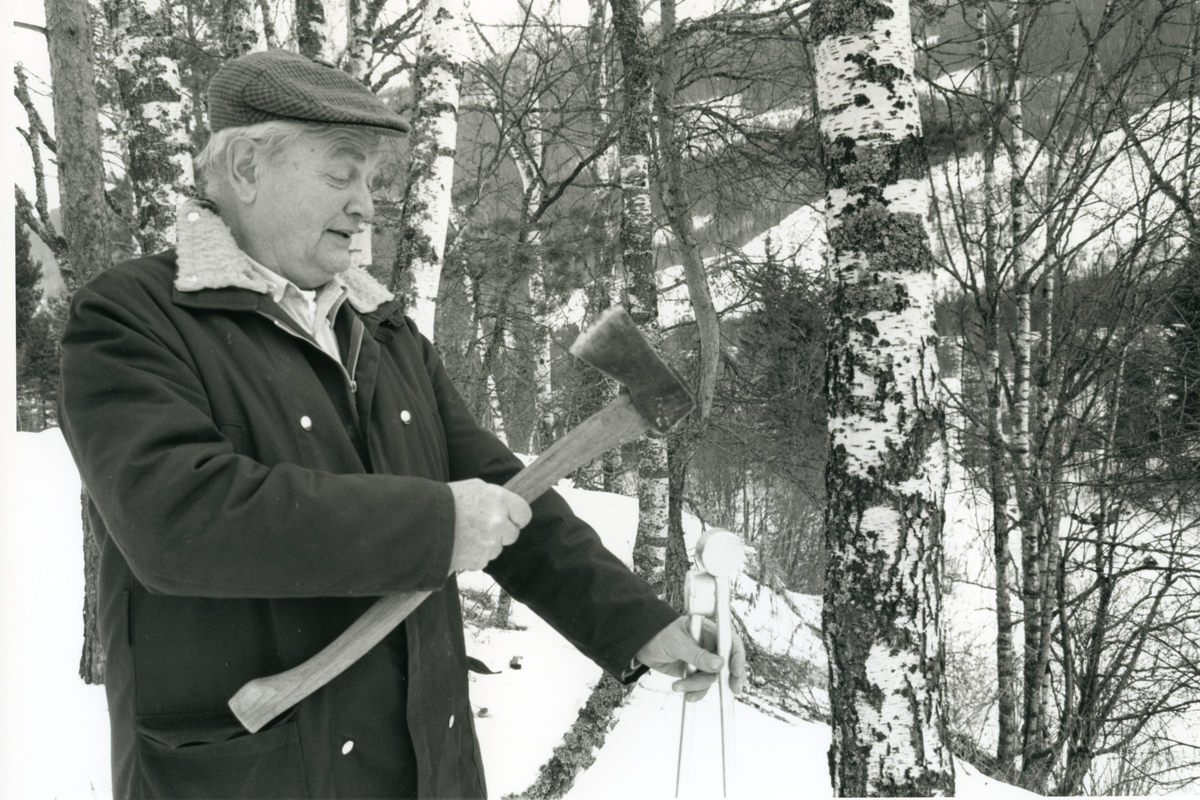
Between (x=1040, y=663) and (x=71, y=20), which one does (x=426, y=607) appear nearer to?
(x=71, y=20)

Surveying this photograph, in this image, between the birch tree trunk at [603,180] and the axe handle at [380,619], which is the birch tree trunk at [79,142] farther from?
the axe handle at [380,619]

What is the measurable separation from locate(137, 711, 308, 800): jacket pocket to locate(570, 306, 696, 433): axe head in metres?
0.86

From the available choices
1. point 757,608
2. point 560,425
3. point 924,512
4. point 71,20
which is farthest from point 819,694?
point 71,20

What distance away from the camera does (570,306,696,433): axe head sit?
1.57m

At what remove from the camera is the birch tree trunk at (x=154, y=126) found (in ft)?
14.7

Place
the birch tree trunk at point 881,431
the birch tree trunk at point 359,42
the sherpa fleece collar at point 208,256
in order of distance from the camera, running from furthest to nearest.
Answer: the birch tree trunk at point 359,42
the birch tree trunk at point 881,431
the sherpa fleece collar at point 208,256

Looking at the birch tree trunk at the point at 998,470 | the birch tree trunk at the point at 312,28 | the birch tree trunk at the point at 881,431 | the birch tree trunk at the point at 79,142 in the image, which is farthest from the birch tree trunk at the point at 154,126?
the birch tree trunk at the point at 998,470

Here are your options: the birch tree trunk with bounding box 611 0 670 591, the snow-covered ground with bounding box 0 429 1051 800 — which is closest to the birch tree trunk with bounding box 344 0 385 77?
the birch tree trunk with bounding box 611 0 670 591

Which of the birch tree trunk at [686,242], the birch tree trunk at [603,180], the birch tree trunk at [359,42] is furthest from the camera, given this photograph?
the birch tree trunk at [603,180]

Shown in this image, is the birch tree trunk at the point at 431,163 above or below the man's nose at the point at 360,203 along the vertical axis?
above

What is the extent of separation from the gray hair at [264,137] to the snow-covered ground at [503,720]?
2.63 m

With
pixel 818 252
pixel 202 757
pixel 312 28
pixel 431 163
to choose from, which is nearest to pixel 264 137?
pixel 202 757

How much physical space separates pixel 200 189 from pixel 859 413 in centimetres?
209

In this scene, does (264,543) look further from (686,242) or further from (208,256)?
(686,242)
